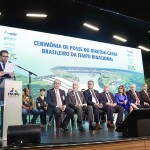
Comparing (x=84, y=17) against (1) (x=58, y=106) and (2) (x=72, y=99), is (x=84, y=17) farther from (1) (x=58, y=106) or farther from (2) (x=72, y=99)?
(1) (x=58, y=106)

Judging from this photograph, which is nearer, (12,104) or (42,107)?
(12,104)

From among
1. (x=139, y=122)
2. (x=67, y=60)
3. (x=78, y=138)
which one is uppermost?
(x=67, y=60)

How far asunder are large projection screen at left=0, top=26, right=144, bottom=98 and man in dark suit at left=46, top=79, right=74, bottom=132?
800 mm

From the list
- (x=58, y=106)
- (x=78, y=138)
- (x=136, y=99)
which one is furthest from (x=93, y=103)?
(x=78, y=138)

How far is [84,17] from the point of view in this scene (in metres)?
6.67

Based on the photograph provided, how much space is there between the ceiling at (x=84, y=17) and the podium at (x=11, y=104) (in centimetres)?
256

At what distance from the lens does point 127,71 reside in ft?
22.1

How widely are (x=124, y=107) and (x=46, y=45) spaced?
228 cm

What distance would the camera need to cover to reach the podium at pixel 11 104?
2.82 metres

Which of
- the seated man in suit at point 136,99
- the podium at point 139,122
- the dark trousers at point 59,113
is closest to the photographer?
the podium at point 139,122

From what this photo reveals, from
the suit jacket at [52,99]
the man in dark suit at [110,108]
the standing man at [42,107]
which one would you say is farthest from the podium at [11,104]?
the man in dark suit at [110,108]

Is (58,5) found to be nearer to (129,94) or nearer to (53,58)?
(53,58)

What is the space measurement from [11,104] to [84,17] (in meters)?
4.40

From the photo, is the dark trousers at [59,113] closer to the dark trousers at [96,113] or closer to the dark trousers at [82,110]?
the dark trousers at [82,110]
